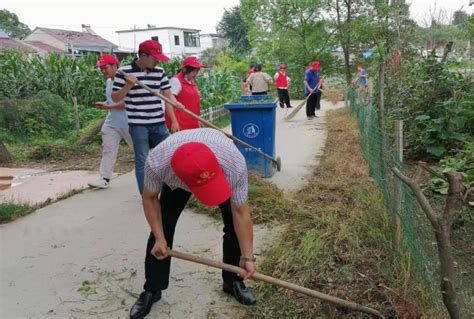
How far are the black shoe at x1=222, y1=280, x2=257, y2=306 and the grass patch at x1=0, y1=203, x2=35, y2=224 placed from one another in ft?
8.93

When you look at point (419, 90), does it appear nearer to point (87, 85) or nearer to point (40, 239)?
point (40, 239)

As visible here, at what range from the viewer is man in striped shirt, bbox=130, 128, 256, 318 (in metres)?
2.00

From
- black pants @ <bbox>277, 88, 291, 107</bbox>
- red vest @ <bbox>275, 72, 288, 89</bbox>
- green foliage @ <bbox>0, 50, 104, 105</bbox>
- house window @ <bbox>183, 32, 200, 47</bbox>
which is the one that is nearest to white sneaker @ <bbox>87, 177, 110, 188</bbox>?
green foliage @ <bbox>0, 50, 104, 105</bbox>

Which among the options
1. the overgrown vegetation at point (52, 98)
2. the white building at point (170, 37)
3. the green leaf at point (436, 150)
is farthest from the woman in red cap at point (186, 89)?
the white building at point (170, 37)

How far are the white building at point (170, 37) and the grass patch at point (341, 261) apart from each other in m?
56.2

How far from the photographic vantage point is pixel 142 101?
4383mm

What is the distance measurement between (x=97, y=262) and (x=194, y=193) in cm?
185

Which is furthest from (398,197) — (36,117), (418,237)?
(36,117)

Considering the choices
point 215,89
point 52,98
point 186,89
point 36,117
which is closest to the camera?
point 186,89

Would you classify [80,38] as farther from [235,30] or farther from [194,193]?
[194,193]

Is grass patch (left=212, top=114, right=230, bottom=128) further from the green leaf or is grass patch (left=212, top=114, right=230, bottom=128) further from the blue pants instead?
the blue pants

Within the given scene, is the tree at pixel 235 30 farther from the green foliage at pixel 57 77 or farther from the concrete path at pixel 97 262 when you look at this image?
the concrete path at pixel 97 262

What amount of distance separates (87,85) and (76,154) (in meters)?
6.14

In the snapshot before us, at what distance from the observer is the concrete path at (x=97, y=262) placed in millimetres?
2924
